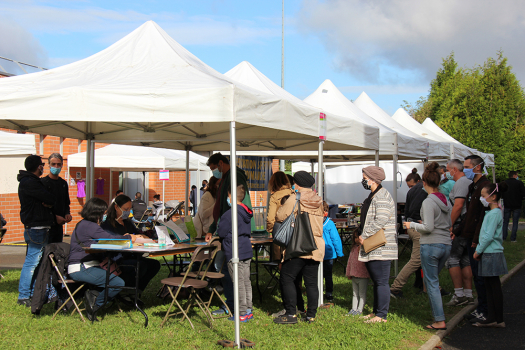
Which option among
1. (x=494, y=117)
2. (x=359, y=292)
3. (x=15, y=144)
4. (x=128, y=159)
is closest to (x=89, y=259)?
(x=359, y=292)

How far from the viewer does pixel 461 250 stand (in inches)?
256

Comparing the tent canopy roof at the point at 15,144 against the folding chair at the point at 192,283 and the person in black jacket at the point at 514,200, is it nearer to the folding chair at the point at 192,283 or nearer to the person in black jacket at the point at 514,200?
the folding chair at the point at 192,283

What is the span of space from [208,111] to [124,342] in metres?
2.34

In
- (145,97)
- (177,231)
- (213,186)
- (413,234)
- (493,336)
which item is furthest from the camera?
(413,234)

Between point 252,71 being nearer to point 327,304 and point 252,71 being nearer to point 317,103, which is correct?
point 317,103

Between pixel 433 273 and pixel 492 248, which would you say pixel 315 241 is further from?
pixel 492 248

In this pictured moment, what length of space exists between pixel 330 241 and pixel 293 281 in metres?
1.30

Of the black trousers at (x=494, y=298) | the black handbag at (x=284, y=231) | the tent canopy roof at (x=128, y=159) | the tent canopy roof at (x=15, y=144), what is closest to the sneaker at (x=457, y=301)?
the black trousers at (x=494, y=298)

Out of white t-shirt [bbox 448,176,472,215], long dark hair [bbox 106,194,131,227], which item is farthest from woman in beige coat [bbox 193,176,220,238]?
white t-shirt [bbox 448,176,472,215]

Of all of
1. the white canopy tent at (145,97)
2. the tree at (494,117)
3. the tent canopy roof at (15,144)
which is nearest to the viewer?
the white canopy tent at (145,97)

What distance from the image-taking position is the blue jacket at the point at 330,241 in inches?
259

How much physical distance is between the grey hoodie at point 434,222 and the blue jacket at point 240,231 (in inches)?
70.7

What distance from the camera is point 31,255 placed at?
20.1ft

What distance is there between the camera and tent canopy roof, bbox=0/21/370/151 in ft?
15.3
